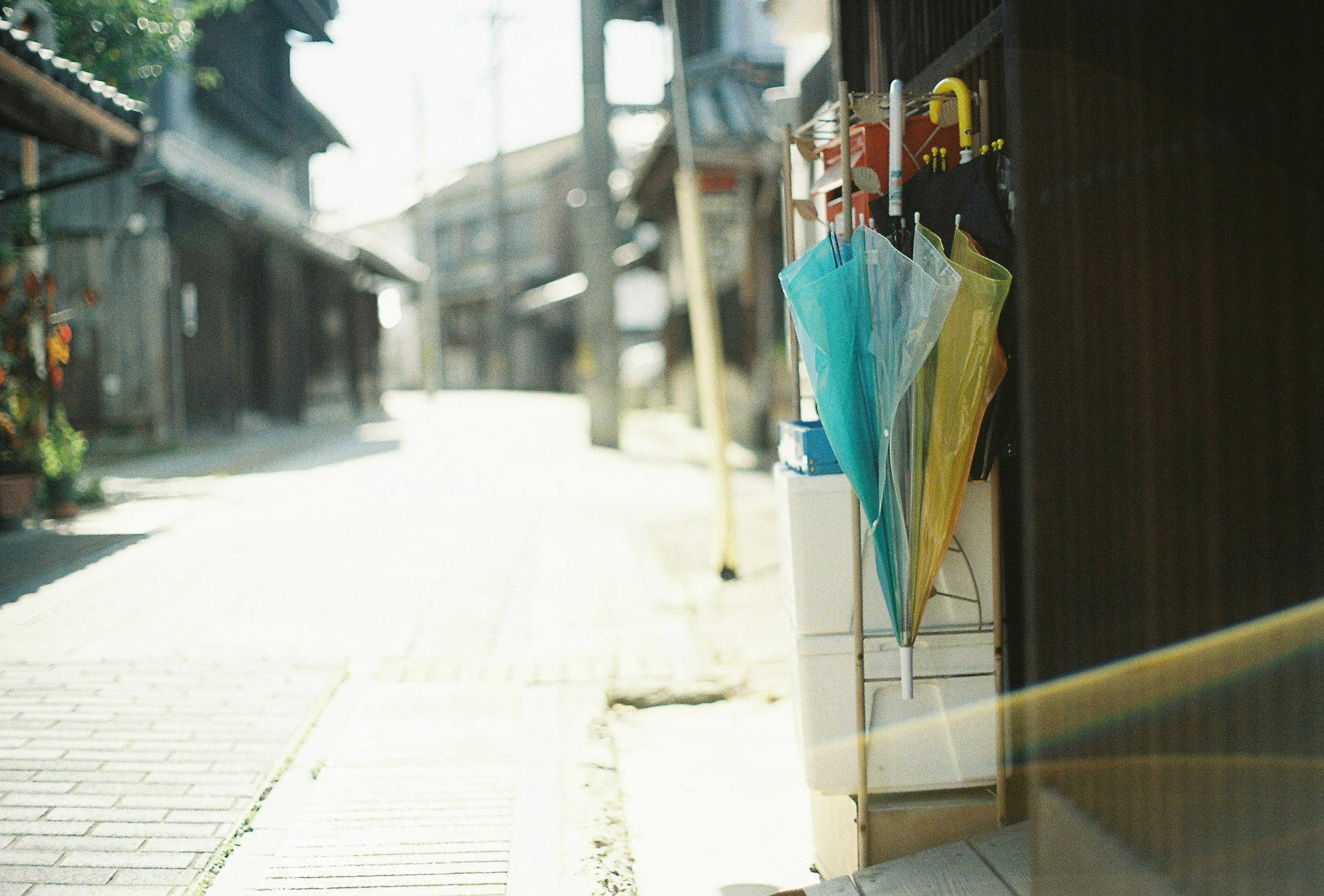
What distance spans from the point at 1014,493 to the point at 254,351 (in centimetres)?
2067

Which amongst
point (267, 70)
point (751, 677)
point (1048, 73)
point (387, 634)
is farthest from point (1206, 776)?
point (267, 70)

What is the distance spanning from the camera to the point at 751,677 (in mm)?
5738

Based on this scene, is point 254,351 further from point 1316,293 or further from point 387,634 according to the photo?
point 1316,293

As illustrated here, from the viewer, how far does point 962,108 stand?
3.68 metres

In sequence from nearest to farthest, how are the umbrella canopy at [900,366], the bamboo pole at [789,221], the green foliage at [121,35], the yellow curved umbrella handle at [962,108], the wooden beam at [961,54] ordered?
the umbrella canopy at [900,366]
the yellow curved umbrella handle at [962,108]
the wooden beam at [961,54]
the bamboo pole at [789,221]
the green foliage at [121,35]

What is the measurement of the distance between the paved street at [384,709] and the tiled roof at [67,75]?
3.43m

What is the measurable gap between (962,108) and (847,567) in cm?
162

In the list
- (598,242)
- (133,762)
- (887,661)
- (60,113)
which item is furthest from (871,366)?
(598,242)

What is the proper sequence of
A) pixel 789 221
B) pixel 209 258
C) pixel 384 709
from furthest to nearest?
pixel 209 258, pixel 384 709, pixel 789 221

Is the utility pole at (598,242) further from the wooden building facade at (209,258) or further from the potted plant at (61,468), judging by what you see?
the potted plant at (61,468)

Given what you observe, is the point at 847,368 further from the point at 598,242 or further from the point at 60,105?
the point at 598,242

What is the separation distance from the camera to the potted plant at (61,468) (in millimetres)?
9422

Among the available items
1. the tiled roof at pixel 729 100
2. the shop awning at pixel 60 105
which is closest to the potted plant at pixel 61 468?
the shop awning at pixel 60 105

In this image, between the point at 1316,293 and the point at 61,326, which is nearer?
the point at 1316,293
